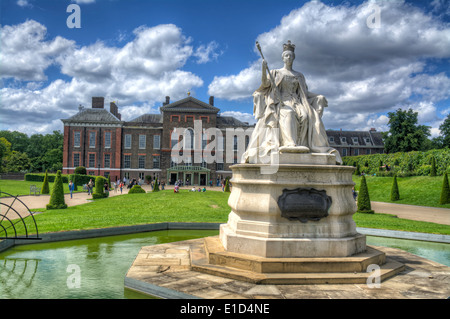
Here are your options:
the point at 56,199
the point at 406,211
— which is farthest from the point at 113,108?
the point at 406,211

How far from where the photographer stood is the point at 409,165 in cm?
3434

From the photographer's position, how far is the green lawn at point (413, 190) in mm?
25000

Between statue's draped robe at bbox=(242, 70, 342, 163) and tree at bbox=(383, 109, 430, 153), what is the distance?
163 ft

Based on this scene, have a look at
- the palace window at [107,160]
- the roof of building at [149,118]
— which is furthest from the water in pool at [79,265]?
the roof of building at [149,118]

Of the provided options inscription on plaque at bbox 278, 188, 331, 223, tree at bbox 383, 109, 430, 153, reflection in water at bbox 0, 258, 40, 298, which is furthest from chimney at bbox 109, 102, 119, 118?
inscription on plaque at bbox 278, 188, 331, 223

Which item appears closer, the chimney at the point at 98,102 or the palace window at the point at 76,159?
the palace window at the point at 76,159

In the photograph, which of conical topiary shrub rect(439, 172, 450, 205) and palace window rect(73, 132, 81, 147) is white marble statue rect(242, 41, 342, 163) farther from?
palace window rect(73, 132, 81, 147)

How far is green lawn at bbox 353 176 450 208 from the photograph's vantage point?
25000 mm

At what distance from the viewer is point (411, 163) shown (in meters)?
34.2

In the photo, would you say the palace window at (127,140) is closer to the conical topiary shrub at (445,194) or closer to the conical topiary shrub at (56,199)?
the conical topiary shrub at (56,199)

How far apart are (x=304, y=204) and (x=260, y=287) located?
157 centimetres

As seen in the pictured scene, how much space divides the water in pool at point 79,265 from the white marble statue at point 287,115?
10.6 feet
